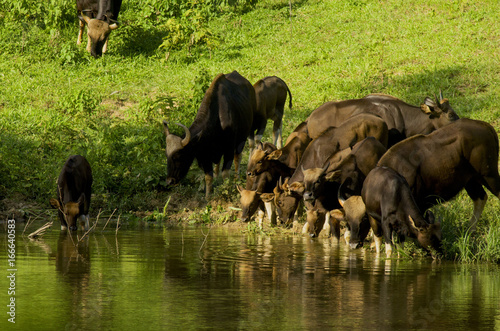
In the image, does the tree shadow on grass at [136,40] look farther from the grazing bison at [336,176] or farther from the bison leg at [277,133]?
the grazing bison at [336,176]

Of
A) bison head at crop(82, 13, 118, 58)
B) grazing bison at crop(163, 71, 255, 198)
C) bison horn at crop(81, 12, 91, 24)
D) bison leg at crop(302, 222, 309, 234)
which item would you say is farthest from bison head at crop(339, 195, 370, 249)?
bison horn at crop(81, 12, 91, 24)

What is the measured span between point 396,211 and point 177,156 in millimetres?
5542

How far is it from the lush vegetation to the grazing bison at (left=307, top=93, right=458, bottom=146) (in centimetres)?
152

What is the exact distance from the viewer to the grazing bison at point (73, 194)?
11359 mm

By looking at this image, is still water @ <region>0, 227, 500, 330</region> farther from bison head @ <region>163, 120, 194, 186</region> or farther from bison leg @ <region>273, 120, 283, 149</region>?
bison leg @ <region>273, 120, 283, 149</region>

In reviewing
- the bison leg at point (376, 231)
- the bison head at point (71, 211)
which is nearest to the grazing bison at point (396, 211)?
the bison leg at point (376, 231)

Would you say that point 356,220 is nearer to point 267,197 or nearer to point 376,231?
point 376,231

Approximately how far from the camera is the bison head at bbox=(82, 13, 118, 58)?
2170 centimetres

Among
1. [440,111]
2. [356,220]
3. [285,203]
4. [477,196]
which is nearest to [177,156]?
[285,203]

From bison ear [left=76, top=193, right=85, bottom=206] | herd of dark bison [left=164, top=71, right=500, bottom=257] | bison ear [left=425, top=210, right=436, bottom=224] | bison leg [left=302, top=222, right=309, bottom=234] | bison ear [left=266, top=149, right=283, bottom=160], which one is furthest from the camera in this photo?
bison ear [left=266, top=149, right=283, bottom=160]

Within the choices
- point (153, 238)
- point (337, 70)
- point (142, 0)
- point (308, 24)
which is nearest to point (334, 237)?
point (153, 238)

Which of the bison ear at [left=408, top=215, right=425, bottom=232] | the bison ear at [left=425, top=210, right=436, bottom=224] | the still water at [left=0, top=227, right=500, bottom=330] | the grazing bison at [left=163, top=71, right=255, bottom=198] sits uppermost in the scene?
the grazing bison at [left=163, top=71, right=255, bottom=198]

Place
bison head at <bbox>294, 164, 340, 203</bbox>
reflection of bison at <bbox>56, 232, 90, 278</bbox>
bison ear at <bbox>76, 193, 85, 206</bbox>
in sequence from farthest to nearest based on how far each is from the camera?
bison ear at <bbox>76, 193, 85, 206</bbox>
bison head at <bbox>294, 164, 340, 203</bbox>
reflection of bison at <bbox>56, 232, 90, 278</bbox>

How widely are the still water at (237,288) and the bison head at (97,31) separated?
41.3 ft
